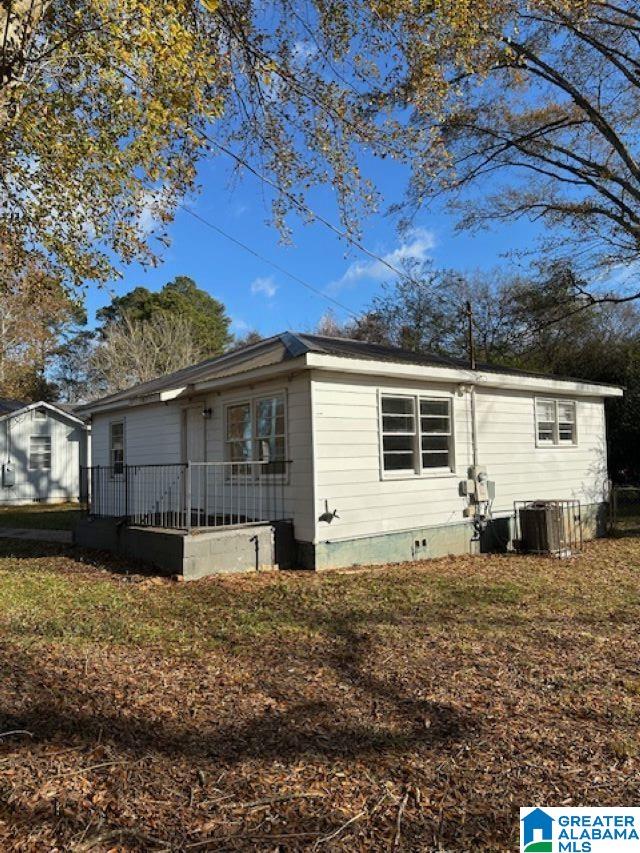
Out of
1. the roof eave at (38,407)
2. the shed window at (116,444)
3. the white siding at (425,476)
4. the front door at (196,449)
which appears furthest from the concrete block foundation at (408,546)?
the roof eave at (38,407)

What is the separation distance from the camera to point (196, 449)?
1005cm

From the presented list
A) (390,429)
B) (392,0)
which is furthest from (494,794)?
(392,0)

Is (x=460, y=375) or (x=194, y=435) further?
(x=194, y=435)

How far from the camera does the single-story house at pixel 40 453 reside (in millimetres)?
19797

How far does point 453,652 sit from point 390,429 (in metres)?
4.59

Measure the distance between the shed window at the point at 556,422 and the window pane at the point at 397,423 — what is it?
349 cm

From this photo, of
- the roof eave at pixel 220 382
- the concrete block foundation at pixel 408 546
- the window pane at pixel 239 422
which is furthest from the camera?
the window pane at pixel 239 422

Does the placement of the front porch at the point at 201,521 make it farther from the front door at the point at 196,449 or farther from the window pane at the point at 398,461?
the window pane at the point at 398,461

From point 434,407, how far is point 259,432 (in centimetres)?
285

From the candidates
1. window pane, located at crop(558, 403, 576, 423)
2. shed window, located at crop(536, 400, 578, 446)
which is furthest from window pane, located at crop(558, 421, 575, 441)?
window pane, located at crop(558, 403, 576, 423)

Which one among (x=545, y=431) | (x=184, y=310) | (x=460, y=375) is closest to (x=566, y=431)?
(x=545, y=431)

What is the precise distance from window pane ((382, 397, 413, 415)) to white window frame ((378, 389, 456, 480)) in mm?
48

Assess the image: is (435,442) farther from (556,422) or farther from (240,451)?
(556,422)

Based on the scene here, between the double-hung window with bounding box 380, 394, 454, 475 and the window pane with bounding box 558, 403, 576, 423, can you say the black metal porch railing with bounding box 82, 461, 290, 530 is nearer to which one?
the double-hung window with bounding box 380, 394, 454, 475
